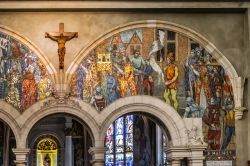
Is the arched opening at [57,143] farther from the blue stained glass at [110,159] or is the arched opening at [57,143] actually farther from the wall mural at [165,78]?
the wall mural at [165,78]

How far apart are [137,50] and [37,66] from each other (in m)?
2.65

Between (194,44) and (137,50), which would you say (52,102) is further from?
(194,44)

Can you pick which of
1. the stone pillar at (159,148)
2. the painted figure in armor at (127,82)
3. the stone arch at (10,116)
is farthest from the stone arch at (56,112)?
the stone pillar at (159,148)

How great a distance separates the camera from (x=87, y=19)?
18453 mm

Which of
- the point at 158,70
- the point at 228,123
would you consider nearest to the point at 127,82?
the point at 158,70

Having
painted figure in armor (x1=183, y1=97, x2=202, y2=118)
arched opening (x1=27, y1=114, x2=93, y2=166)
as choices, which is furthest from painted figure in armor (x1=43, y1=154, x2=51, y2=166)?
painted figure in armor (x1=183, y1=97, x2=202, y2=118)

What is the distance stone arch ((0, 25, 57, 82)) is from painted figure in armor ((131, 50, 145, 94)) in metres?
2.11

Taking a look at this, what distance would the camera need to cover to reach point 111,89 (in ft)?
59.9

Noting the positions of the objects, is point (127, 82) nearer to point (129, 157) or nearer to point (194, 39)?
point (194, 39)

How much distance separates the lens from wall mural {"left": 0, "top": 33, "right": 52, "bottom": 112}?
59.1 ft

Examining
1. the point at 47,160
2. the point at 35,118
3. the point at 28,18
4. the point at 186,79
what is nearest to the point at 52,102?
the point at 35,118

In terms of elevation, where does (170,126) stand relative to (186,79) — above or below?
below

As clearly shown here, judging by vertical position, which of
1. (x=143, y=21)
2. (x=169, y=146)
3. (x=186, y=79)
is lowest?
(x=169, y=146)

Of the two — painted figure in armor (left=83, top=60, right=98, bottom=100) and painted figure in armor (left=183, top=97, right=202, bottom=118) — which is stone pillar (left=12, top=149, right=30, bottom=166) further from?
painted figure in armor (left=183, top=97, right=202, bottom=118)
